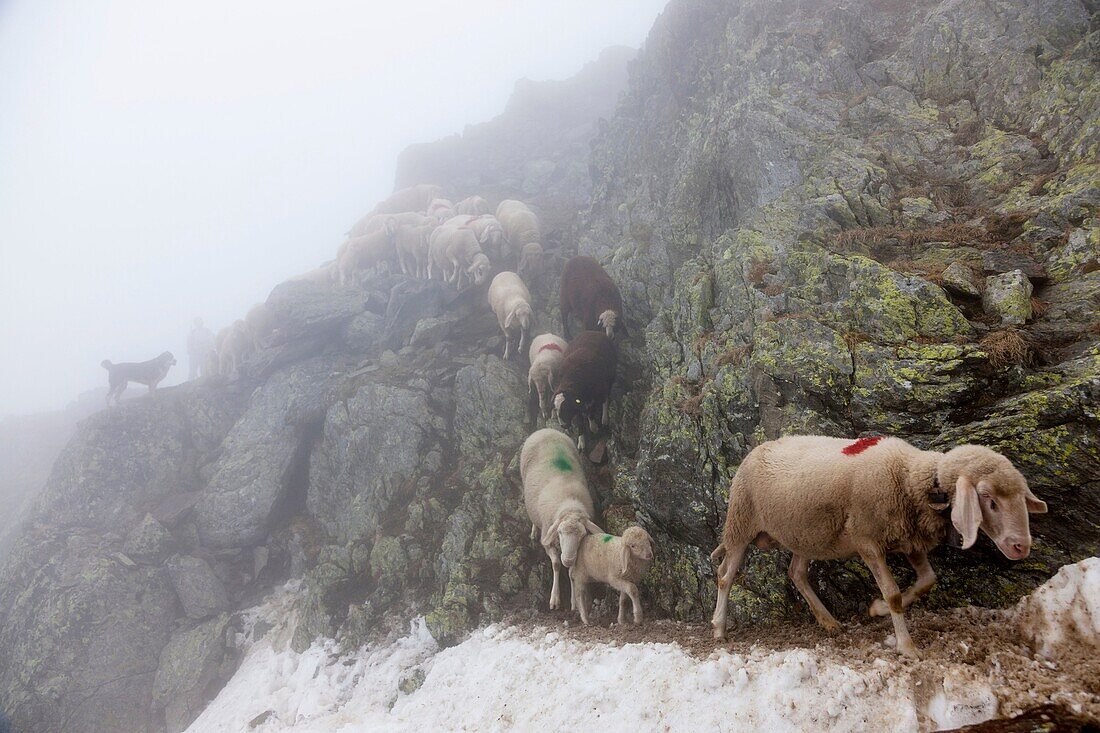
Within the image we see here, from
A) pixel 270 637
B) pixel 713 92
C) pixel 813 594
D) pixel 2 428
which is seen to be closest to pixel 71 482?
pixel 270 637

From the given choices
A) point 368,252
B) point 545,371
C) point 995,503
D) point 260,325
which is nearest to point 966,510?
point 995,503

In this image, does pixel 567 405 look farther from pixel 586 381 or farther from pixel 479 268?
pixel 479 268

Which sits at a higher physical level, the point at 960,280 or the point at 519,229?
the point at 519,229

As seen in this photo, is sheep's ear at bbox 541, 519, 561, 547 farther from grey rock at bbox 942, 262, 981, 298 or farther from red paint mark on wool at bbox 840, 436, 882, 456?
grey rock at bbox 942, 262, 981, 298

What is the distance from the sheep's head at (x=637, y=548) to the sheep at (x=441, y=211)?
22019 mm

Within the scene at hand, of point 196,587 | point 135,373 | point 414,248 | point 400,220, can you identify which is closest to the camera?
point 196,587

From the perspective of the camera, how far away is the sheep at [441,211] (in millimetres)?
26555

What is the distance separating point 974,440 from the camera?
514 centimetres

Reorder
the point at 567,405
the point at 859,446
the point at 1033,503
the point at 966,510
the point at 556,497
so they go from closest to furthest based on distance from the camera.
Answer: the point at 1033,503
the point at 966,510
the point at 859,446
the point at 556,497
the point at 567,405

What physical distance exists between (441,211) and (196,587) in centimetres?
2101

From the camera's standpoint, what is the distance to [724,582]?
6316 millimetres

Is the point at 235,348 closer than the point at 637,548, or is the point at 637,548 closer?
the point at 637,548

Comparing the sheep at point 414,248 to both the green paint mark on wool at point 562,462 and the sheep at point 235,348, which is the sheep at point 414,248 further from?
the green paint mark on wool at point 562,462

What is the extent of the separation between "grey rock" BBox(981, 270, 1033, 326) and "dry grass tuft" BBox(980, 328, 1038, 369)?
498 mm
